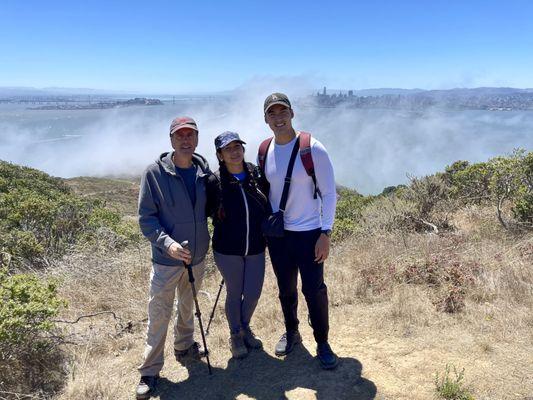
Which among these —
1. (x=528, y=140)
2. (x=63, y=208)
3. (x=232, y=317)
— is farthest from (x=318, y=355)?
(x=528, y=140)

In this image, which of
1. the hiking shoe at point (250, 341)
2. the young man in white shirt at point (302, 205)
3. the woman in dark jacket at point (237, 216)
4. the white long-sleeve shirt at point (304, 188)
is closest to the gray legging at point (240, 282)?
the woman in dark jacket at point (237, 216)

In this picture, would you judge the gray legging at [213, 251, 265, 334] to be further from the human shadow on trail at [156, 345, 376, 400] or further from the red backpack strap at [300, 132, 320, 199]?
the red backpack strap at [300, 132, 320, 199]

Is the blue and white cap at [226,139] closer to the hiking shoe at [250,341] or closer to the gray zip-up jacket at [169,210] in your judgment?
the gray zip-up jacket at [169,210]

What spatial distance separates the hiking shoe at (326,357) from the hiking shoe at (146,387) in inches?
53.8

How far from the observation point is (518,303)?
4051 mm

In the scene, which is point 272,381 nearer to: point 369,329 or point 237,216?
point 369,329

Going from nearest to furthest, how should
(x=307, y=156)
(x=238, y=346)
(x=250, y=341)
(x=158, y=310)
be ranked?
1. (x=307, y=156)
2. (x=158, y=310)
3. (x=238, y=346)
4. (x=250, y=341)

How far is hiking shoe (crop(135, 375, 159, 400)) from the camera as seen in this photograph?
3.29 metres

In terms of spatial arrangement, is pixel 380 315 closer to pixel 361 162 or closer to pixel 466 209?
pixel 466 209

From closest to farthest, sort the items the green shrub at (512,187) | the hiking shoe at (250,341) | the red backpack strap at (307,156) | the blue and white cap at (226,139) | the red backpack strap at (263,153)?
the red backpack strap at (307,156) < the blue and white cap at (226,139) < the red backpack strap at (263,153) < the hiking shoe at (250,341) < the green shrub at (512,187)

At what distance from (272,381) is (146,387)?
3.28 ft

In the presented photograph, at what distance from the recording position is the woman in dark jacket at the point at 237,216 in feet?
11.1

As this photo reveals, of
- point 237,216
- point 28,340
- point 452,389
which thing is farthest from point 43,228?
point 452,389

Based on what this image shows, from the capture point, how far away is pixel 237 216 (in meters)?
3.44
